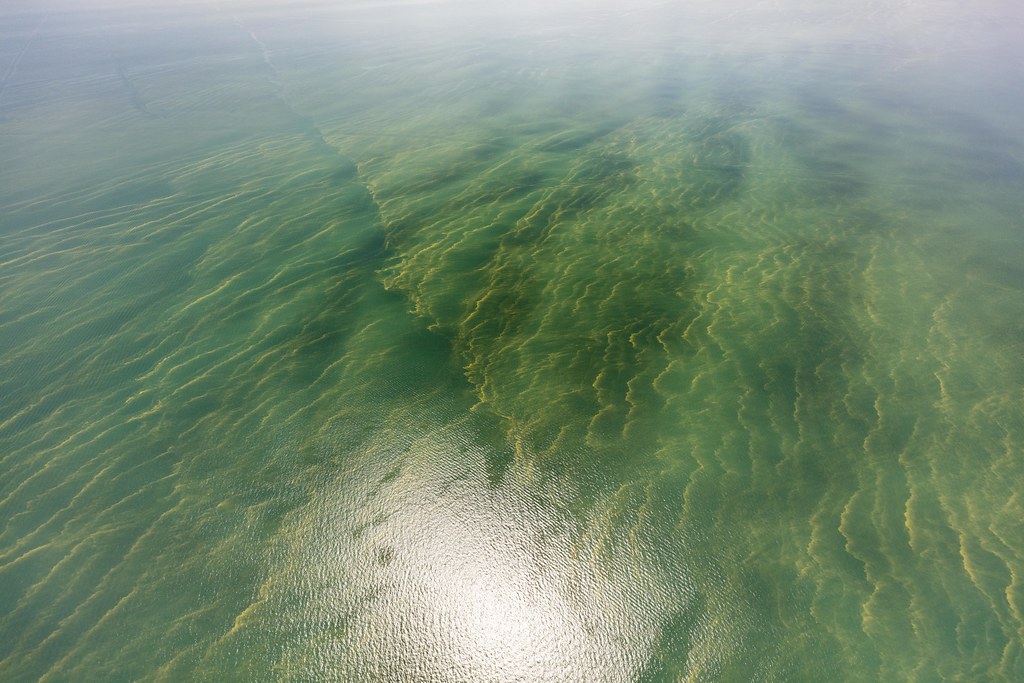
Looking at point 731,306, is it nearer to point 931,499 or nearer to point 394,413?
point 931,499

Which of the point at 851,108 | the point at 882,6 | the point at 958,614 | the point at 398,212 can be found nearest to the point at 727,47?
the point at 851,108

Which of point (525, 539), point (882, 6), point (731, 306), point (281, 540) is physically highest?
point (281, 540)

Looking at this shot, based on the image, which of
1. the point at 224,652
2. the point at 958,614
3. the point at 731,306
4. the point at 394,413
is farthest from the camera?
the point at 731,306

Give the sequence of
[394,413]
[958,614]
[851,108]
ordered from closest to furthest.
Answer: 1. [958,614]
2. [394,413]
3. [851,108]

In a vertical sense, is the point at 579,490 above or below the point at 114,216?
below

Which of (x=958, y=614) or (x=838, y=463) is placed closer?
(x=958, y=614)

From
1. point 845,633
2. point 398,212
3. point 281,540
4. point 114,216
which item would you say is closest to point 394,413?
point 281,540
